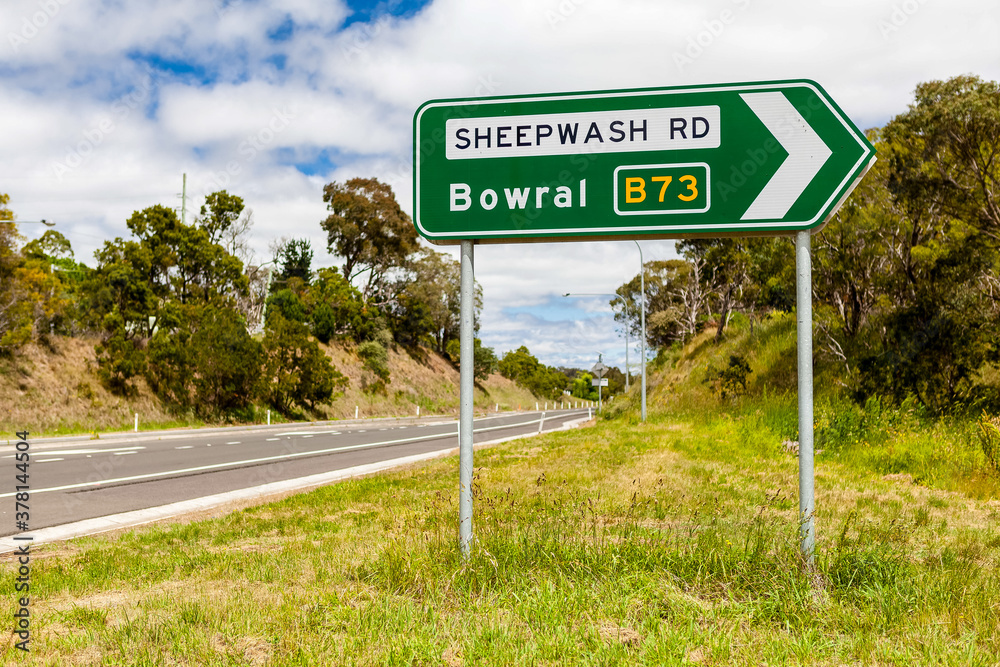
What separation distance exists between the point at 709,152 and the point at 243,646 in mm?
4269

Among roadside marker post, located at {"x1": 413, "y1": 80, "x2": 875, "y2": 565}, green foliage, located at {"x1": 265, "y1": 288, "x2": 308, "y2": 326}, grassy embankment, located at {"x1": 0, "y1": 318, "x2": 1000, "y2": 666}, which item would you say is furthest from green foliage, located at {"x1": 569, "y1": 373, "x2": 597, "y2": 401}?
roadside marker post, located at {"x1": 413, "y1": 80, "x2": 875, "y2": 565}

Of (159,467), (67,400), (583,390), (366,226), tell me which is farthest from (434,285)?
(583,390)

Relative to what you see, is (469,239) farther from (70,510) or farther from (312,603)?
(70,510)

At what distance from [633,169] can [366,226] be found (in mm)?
57017

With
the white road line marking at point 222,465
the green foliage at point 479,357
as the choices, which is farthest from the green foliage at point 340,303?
the white road line marking at point 222,465

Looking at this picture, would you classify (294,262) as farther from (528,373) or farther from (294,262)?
(528,373)

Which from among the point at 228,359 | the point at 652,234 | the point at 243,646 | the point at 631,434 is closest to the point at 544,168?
the point at 652,234

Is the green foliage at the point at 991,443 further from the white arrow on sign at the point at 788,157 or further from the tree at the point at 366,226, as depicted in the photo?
the tree at the point at 366,226

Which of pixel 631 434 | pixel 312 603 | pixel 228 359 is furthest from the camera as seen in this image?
pixel 228 359

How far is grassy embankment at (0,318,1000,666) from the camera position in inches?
136

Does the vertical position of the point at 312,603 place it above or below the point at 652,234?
below

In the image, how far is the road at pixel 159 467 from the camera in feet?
32.8

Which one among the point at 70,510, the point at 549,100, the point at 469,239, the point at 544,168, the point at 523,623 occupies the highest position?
the point at 549,100

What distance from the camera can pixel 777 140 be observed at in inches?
192
